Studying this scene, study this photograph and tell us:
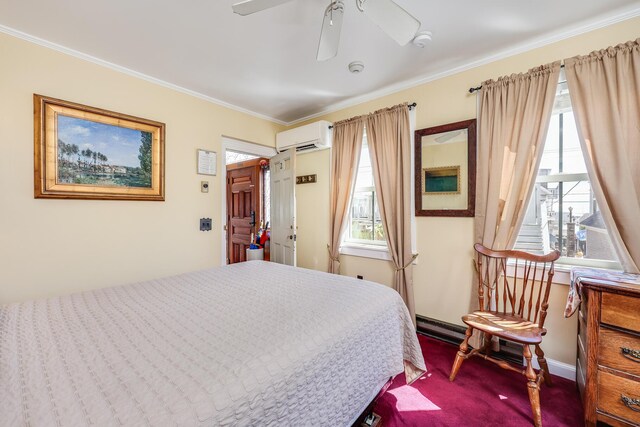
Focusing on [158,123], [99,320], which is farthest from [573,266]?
[158,123]

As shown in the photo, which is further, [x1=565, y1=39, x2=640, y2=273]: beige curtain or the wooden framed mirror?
the wooden framed mirror

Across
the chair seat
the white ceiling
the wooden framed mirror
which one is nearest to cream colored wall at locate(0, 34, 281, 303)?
the white ceiling

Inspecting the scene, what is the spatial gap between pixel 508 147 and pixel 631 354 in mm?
1485

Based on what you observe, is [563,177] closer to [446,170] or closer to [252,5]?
[446,170]

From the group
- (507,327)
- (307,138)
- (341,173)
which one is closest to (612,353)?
(507,327)

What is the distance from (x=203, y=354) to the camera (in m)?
0.94

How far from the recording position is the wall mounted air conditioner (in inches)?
128

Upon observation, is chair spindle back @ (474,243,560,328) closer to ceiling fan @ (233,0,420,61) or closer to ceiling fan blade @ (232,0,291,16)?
ceiling fan @ (233,0,420,61)

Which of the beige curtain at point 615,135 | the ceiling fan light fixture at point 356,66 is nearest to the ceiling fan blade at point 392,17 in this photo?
the ceiling fan light fixture at point 356,66

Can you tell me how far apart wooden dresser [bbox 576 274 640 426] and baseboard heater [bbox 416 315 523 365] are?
627 millimetres

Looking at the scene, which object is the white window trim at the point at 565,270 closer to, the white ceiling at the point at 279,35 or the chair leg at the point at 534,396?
the chair leg at the point at 534,396

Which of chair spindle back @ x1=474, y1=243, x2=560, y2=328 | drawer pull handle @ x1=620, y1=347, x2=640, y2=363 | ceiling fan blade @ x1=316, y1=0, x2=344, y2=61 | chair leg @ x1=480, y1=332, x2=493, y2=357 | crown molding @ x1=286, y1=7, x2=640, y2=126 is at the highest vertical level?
crown molding @ x1=286, y1=7, x2=640, y2=126

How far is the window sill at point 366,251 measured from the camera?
115 inches

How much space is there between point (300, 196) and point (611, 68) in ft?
10.2
